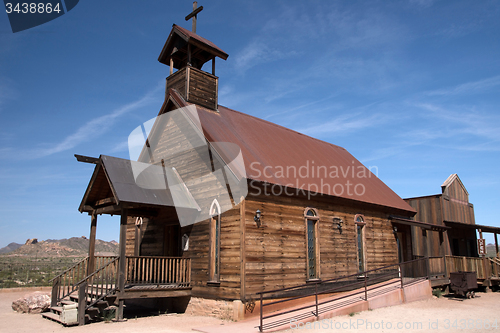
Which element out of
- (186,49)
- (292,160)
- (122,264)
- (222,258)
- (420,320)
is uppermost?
(186,49)

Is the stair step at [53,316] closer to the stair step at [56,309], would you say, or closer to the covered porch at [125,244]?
the stair step at [56,309]

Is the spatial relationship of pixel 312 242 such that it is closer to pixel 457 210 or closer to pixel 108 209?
pixel 108 209

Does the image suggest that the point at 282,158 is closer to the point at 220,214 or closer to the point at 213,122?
the point at 213,122

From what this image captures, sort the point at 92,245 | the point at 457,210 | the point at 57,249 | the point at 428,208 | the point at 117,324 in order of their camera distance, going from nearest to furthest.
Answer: the point at 117,324
the point at 92,245
the point at 428,208
the point at 457,210
the point at 57,249

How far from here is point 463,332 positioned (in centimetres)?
1034

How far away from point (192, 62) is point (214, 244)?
28.9 ft

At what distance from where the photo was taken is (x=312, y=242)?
14.2 m

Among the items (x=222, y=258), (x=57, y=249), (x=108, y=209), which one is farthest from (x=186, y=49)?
(x=57, y=249)

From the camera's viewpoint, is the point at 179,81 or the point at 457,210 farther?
the point at 457,210

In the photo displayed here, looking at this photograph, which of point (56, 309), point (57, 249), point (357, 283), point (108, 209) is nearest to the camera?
point (108, 209)

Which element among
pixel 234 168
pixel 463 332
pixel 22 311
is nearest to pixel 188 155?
pixel 234 168

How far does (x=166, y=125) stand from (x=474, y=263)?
16.0 metres

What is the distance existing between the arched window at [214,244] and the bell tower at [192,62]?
5043 millimetres

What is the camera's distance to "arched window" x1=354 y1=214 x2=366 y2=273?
16406mm
